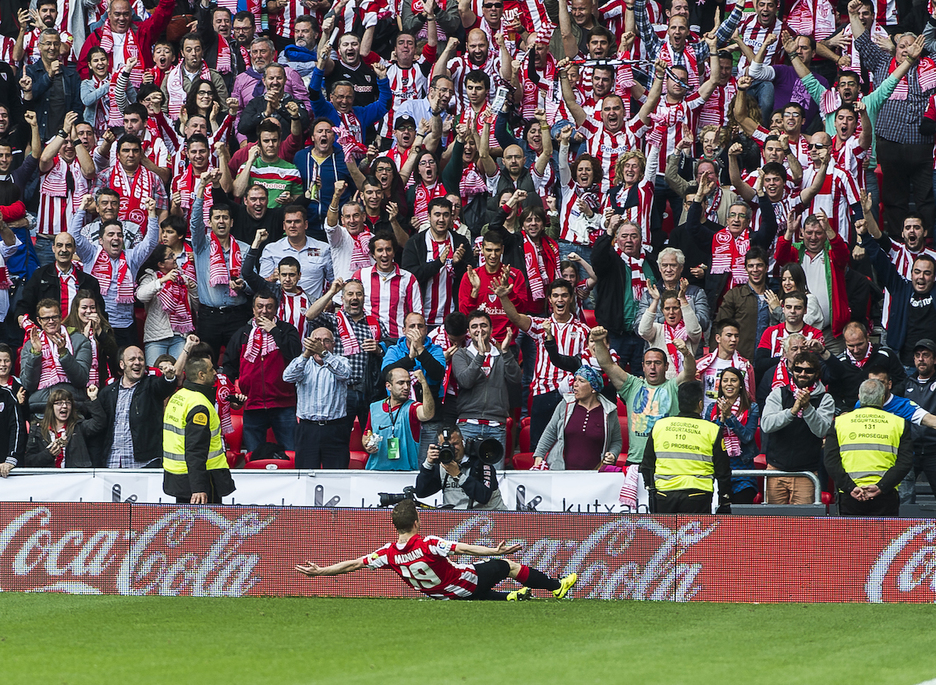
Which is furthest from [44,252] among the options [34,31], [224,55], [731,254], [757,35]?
[757,35]

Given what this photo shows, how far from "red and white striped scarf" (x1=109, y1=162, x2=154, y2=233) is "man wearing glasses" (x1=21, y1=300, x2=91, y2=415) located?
233 centimetres

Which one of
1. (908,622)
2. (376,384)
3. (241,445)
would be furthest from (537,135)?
(908,622)

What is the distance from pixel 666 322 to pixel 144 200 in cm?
683

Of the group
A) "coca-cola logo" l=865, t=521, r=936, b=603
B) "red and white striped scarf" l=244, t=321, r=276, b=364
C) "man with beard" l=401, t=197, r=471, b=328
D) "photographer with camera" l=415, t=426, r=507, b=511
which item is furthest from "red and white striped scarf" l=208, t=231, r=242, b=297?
"coca-cola logo" l=865, t=521, r=936, b=603

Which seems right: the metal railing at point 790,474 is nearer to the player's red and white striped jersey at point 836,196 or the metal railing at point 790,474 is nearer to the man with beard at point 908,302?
the man with beard at point 908,302

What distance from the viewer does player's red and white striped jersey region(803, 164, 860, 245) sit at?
17031 millimetres

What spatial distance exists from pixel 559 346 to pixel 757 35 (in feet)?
21.7

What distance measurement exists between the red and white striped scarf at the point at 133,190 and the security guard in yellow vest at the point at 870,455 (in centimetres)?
925

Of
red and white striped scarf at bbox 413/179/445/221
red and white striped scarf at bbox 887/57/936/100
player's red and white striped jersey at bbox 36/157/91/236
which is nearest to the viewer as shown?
red and white striped scarf at bbox 413/179/445/221

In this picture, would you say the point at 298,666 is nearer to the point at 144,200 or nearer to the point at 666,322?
the point at 666,322

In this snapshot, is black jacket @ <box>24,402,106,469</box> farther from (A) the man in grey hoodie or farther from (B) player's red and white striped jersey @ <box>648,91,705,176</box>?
(B) player's red and white striped jersey @ <box>648,91,705,176</box>

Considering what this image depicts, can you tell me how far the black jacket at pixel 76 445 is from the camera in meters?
14.8

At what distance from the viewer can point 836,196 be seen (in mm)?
17062

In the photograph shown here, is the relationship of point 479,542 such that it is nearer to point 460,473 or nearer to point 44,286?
A: point 460,473
